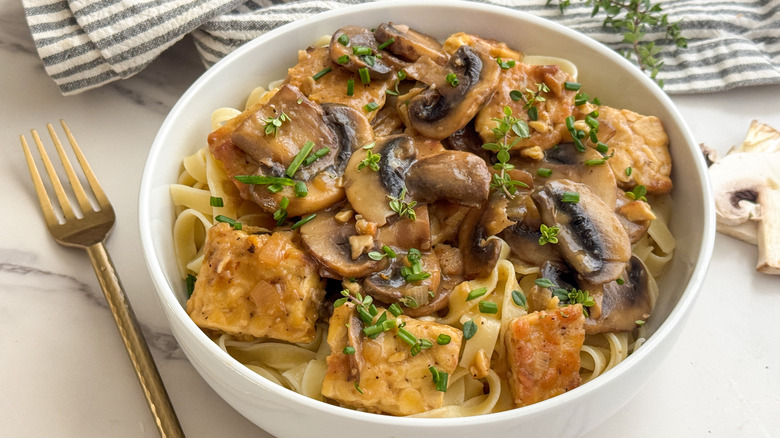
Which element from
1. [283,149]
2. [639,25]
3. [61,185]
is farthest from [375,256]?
[639,25]

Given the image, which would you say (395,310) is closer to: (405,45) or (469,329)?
(469,329)

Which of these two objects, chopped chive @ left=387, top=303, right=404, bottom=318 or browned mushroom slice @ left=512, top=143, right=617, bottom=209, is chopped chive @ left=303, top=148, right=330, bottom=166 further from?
browned mushroom slice @ left=512, top=143, right=617, bottom=209

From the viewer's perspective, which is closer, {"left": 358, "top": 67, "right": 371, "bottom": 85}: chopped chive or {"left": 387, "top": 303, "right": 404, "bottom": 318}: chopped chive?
{"left": 387, "top": 303, "right": 404, "bottom": 318}: chopped chive

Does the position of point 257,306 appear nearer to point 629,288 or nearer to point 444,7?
point 629,288

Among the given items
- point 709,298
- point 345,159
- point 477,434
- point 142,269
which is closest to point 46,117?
point 142,269

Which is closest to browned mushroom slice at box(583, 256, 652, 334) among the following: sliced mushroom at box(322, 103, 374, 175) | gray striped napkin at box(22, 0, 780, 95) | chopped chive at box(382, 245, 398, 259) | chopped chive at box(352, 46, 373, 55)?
chopped chive at box(382, 245, 398, 259)

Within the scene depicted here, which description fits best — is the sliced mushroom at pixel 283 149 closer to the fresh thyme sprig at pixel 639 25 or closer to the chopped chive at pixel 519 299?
the chopped chive at pixel 519 299
